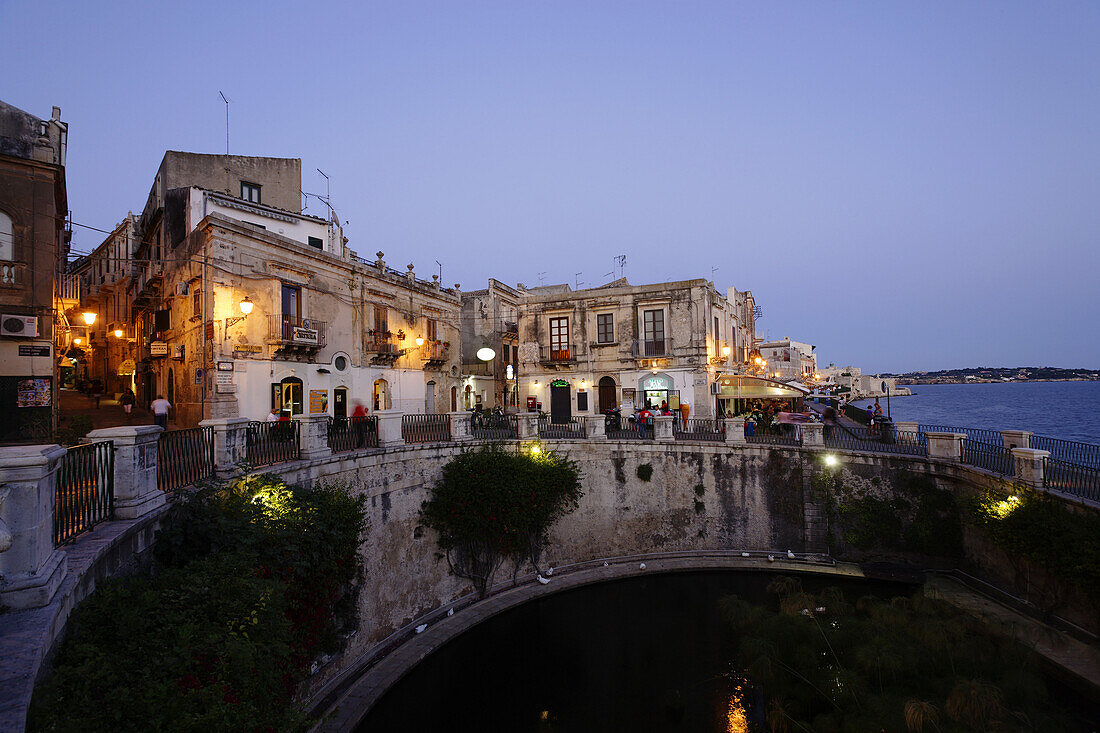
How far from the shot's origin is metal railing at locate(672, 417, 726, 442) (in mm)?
17344

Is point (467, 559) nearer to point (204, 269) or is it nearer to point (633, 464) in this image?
point (633, 464)

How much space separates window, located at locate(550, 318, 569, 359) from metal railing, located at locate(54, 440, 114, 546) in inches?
805

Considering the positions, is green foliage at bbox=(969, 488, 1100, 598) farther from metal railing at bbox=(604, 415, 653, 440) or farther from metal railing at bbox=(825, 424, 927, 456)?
metal railing at bbox=(604, 415, 653, 440)

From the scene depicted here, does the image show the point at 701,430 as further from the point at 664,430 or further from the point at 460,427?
the point at 460,427

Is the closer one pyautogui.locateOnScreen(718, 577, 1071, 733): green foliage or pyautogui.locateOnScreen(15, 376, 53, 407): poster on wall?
pyautogui.locateOnScreen(718, 577, 1071, 733): green foliage

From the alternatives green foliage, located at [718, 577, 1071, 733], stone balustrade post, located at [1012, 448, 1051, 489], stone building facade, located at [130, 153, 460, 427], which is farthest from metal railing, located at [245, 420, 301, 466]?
stone balustrade post, located at [1012, 448, 1051, 489]

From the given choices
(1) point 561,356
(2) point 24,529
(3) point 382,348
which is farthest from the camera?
(1) point 561,356

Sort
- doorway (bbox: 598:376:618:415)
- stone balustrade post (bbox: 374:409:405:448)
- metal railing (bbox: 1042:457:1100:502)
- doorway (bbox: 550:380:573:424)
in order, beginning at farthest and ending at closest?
doorway (bbox: 550:380:573:424), doorway (bbox: 598:376:618:415), stone balustrade post (bbox: 374:409:405:448), metal railing (bbox: 1042:457:1100:502)

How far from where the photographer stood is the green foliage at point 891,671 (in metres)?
7.18

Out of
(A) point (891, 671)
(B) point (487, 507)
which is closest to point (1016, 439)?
(A) point (891, 671)

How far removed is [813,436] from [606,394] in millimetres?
11001

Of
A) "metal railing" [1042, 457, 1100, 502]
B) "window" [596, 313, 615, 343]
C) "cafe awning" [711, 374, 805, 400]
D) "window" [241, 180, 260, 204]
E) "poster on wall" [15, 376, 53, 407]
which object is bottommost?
"metal railing" [1042, 457, 1100, 502]

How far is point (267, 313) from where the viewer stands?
17453 mm

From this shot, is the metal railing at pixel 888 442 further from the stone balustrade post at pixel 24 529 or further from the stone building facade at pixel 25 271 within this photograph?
the stone building facade at pixel 25 271
